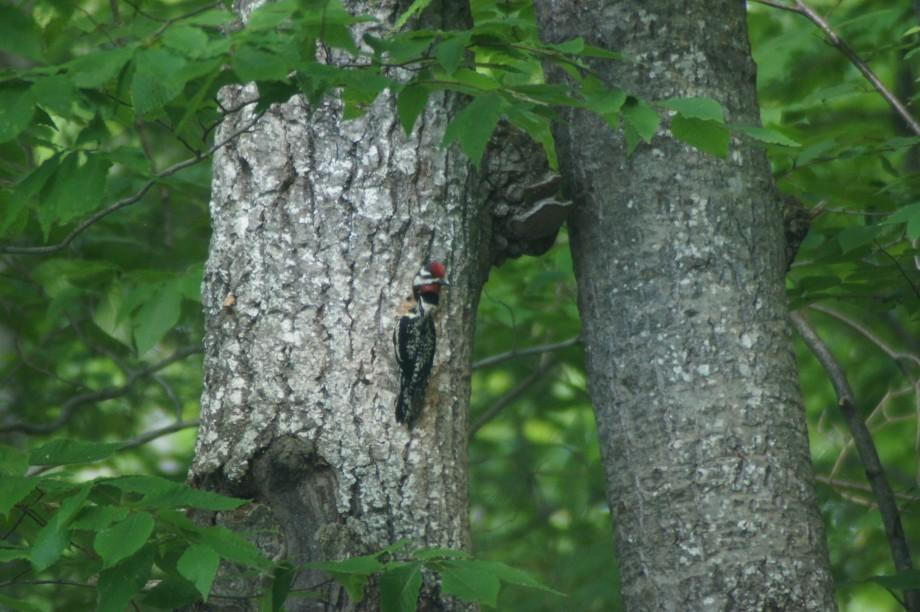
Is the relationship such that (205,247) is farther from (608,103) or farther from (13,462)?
(608,103)

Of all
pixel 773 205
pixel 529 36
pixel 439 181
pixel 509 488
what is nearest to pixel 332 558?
pixel 439 181

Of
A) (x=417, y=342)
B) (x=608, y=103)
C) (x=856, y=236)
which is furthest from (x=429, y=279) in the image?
(x=856, y=236)

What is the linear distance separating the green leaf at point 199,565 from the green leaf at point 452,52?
0.95 meters

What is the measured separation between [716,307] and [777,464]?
387 mm

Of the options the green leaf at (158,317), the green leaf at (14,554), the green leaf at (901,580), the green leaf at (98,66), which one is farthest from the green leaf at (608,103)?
the green leaf at (158,317)

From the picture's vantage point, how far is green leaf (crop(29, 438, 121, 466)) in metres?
2.01

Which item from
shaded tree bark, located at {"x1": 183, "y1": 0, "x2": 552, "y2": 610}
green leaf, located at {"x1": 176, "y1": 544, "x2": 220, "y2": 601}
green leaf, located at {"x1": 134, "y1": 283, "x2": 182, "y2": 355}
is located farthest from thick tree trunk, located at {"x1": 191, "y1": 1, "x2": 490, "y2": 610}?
green leaf, located at {"x1": 134, "y1": 283, "x2": 182, "y2": 355}

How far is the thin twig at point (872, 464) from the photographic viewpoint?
10.7 ft

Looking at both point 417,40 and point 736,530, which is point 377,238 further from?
point 736,530

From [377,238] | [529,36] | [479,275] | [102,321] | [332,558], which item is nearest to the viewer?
[332,558]

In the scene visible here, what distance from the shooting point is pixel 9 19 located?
73.2 inches

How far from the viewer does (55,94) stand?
1811mm

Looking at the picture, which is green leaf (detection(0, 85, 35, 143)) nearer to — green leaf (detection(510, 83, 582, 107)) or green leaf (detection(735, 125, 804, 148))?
green leaf (detection(510, 83, 582, 107))

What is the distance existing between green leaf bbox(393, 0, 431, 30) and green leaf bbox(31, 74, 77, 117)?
0.85 m
